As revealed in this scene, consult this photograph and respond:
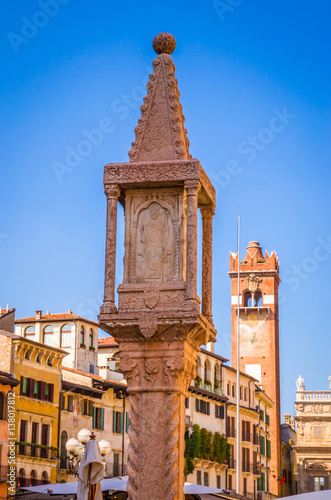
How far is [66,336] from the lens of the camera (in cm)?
5678

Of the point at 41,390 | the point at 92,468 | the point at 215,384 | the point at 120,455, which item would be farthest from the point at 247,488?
the point at 92,468

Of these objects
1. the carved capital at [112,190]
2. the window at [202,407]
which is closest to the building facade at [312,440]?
the window at [202,407]

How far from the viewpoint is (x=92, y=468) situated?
15.6m

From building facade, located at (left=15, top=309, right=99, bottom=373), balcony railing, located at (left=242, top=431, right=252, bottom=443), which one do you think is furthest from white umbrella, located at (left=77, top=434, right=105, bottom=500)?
balcony railing, located at (left=242, top=431, right=252, bottom=443)

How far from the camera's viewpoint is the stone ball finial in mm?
16031

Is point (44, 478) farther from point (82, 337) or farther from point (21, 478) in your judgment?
point (82, 337)

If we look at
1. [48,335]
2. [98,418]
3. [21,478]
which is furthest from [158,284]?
[48,335]

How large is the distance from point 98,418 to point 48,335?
6713mm

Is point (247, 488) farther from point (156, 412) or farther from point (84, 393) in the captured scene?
point (156, 412)

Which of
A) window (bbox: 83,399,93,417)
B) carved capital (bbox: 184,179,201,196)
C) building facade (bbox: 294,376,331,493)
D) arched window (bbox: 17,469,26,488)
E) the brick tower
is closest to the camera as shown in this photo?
carved capital (bbox: 184,179,201,196)

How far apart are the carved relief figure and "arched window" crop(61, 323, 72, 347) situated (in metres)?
41.8

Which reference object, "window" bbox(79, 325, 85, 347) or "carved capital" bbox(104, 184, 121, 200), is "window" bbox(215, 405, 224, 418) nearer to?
"window" bbox(79, 325, 85, 347)

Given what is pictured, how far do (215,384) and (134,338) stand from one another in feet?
188

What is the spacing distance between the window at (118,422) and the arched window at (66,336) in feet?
16.1
